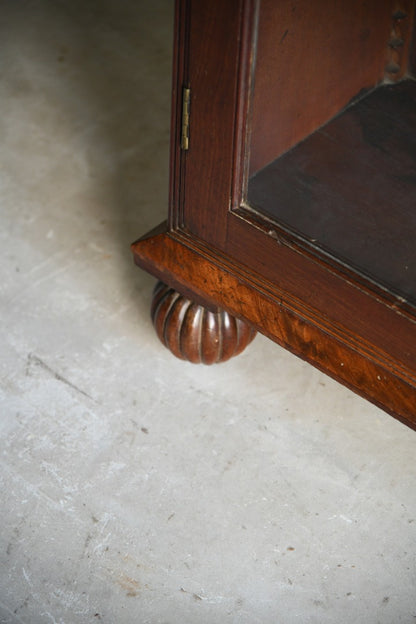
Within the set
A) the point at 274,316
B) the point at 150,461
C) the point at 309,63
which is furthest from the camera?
the point at 150,461

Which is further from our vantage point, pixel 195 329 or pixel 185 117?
pixel 195 329

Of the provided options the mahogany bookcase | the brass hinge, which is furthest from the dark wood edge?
the brass hinge

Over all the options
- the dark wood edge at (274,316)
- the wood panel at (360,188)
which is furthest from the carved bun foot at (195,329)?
the wood panel at (360,188)

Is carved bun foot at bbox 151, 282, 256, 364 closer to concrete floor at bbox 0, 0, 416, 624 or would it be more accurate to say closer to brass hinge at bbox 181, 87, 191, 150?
concrete floor at bbox 0, 0, 416, 624

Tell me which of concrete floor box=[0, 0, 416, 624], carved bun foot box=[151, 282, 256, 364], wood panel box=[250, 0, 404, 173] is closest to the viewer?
wood panel box=[250, 0, 404, 173]

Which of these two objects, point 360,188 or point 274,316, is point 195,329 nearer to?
point 274,316

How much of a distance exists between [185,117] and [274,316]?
8.9 inches

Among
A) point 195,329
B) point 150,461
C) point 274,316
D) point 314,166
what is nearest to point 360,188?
point 314,166

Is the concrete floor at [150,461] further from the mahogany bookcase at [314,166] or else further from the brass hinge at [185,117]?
the brass hinge at [185,117]

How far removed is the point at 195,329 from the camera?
99cm

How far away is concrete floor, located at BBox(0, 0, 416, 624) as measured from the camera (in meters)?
0.85

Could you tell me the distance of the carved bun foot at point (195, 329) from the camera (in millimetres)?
985

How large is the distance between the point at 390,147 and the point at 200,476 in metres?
0.44

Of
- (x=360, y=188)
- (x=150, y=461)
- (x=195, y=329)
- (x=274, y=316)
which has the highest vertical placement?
(x=360, y=188)
